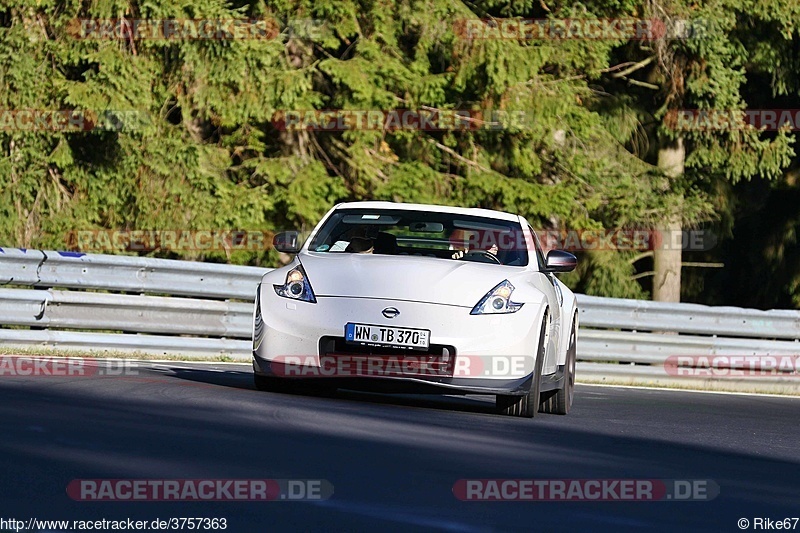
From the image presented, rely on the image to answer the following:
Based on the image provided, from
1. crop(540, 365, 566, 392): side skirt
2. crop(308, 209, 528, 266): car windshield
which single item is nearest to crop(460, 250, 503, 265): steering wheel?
crop(308, 209, 528, 266): car windshield

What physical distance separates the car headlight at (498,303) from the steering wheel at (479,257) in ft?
2.40

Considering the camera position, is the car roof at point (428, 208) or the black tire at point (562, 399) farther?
the black tire at point (562, 399)

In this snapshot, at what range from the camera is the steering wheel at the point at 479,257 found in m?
10.8

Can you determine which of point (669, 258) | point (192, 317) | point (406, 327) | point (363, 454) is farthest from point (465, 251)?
point (669, 258)

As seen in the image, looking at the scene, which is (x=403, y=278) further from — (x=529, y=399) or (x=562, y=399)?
(x=562, y=399)

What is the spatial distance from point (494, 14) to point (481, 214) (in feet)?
49.9

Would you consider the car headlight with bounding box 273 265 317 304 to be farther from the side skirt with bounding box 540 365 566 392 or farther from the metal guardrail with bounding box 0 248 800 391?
the metal guardrail with bounding box 0 248 800 391

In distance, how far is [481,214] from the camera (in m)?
11.3

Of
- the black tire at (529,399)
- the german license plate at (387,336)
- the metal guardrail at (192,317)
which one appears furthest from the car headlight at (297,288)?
the metal guardrail at (192,317)

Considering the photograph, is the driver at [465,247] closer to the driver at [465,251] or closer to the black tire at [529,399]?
the driver at [465,251]

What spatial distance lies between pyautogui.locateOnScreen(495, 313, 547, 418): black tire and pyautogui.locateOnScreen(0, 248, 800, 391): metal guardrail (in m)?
5.37

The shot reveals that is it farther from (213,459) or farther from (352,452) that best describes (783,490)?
(213,459)

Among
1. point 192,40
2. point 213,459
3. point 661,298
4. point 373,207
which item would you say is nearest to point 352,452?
point 213,459

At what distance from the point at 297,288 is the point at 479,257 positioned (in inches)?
57.8
